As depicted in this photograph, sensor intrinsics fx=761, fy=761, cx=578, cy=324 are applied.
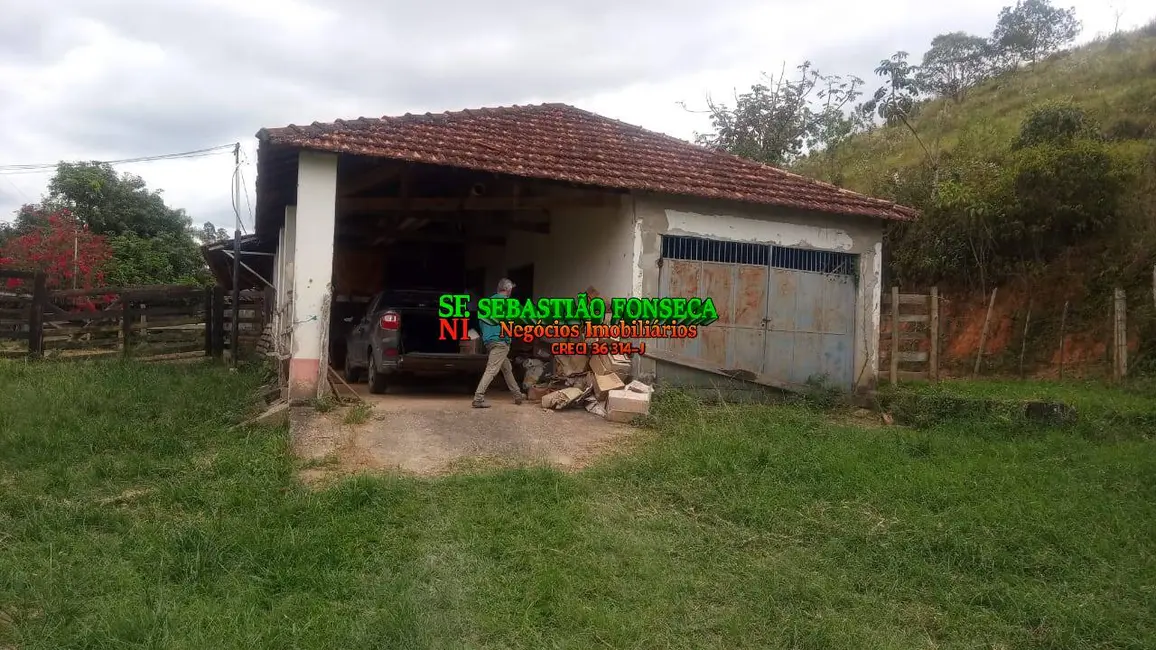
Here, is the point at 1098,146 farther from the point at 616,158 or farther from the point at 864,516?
the point at 864,516

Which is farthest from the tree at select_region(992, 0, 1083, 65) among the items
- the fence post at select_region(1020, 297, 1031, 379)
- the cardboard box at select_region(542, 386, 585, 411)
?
the cardboard box at select_region(542, 386, 585, 411)

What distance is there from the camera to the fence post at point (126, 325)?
14.3 metres

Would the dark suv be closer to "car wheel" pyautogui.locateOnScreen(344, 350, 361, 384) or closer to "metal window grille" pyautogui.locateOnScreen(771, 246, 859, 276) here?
"car wheel" pyautogui.locateOnScreen(344, 350, 361, 384)

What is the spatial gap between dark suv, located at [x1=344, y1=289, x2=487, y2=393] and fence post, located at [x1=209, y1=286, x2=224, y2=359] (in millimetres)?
6557

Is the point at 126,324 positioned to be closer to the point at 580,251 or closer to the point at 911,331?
the point at 580,251

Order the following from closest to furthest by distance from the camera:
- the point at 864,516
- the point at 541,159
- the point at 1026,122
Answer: the point at 864,516 → the point at 541,159 → the point at 1026,122

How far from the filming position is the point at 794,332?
10344 millimetres

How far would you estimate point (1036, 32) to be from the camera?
97.0 ft

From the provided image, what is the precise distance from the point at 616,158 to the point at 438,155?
106 inches

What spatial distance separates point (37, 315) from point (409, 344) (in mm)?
8503

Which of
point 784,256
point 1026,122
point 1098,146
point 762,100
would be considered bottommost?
point 784,256

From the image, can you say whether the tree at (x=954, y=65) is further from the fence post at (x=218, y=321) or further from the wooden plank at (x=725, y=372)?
the fence post at (x=218, y=321)

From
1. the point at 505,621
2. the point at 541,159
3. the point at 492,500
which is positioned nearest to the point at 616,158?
the point at 541,159

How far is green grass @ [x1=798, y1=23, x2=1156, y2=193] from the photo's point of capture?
1642cm
